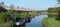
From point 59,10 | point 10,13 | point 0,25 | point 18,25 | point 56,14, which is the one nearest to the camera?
point 0,25

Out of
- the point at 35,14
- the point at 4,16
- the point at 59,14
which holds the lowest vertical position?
the point at 35,14

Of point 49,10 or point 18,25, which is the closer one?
point 18,25

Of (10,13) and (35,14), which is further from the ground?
(10,13)

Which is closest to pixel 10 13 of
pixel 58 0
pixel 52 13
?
pixel 58 0

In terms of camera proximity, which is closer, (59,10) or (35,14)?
(59,10)

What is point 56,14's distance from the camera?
2184 cm

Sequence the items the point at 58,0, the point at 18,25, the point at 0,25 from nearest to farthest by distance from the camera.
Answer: the point at 0,25, the point at 18,25, the point at 58,0

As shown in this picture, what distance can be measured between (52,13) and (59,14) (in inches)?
98.4

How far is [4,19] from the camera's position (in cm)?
1230

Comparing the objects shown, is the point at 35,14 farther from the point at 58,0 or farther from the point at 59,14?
the point at 58,0

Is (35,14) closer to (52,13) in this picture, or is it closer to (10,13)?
(52,13)

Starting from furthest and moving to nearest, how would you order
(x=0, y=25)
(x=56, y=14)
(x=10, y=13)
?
(x=56, y=14), (x=10, y=13), (x=0, y=25)

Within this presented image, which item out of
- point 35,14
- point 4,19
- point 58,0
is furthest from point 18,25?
point 35,14

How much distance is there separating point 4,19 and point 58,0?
7.78 metres
